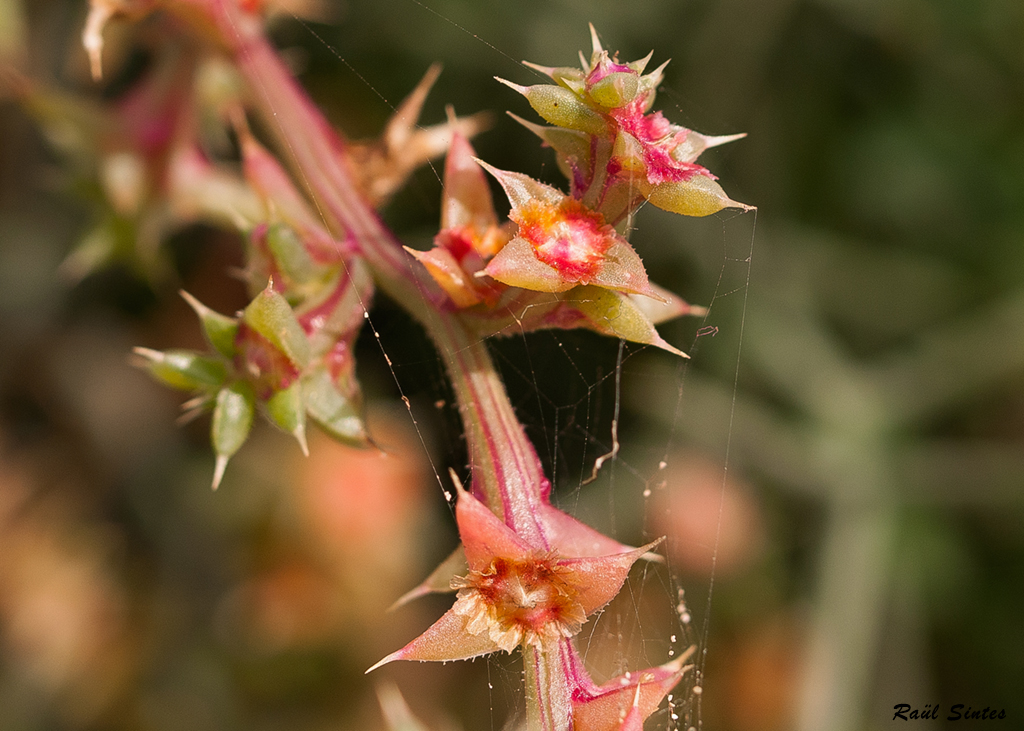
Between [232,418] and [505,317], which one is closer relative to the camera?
[505,317]

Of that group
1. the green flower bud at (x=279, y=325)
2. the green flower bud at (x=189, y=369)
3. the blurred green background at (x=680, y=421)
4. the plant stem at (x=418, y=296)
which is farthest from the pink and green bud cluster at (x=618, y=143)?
the blurred green background at (x=680, y=421)

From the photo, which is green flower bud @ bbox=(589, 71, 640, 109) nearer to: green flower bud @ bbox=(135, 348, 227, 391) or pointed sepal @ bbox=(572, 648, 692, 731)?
pointed sepal @ bbox=(572, 648, 692, 731)

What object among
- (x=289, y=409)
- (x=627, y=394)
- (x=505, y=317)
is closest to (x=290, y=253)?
(x=289, y=409)

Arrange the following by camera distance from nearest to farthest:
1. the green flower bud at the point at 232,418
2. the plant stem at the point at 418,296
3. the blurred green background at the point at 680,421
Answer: the plant stem at the point at 418,296, the green flower bud at the point at 232,418, the blurred green background at the point at 680,421

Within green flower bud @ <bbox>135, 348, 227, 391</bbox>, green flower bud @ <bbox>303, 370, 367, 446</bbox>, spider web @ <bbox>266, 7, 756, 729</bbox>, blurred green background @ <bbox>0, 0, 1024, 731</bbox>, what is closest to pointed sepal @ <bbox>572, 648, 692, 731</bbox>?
green flower bud @ <bbox>303, 370, 367, 446</bbox>

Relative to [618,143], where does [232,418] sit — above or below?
below

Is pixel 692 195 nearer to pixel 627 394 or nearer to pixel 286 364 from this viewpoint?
pixel 286 364

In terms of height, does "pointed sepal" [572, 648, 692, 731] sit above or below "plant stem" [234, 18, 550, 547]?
below

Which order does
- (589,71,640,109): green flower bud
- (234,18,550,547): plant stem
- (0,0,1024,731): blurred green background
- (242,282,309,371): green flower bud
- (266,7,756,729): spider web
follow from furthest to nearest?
(0,0,1024,731): blurred green background → (266,7,756,729): spider web → (242,282,309,371): green flower bud → (234,18,550,547): plant stem → (589,71,640,109): green flower bud

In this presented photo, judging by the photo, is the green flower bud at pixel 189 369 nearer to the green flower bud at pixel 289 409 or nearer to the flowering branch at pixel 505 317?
the flowering branch at pixel 505 317

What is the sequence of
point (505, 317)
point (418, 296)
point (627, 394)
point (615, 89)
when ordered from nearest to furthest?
1. point (615, 89)
2. point (505, 317)
3. point (418, 296)
4. point (627, 394)
